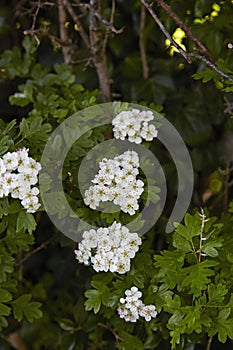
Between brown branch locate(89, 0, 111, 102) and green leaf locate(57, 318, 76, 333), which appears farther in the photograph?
green leaf locate(57, 318, 76, 333)

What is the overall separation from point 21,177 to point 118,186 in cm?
18

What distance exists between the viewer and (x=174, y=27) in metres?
1.48

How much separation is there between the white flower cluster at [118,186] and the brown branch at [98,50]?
38cm

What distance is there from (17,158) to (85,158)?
17 cm

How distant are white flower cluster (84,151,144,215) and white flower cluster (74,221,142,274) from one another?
0.04m

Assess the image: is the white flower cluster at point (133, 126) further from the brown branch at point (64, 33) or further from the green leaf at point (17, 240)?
the brown branch at point (64, 33)

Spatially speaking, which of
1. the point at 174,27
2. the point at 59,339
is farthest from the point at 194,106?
the point at 59,339

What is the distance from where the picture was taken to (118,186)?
116 centimetres

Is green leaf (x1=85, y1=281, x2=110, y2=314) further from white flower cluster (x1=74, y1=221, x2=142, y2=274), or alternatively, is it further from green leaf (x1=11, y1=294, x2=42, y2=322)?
green leaf (x1=11, y1=294, x2=42, y2=322)

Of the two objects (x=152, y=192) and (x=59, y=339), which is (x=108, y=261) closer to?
(x=152, y=192)

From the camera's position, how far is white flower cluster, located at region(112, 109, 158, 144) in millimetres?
1254

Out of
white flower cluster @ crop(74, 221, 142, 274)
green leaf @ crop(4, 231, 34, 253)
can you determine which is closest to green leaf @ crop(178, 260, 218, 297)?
white flower cluster @ crop(74, 221, 142, 274)

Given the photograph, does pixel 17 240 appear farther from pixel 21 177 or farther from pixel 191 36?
pixel 191 36

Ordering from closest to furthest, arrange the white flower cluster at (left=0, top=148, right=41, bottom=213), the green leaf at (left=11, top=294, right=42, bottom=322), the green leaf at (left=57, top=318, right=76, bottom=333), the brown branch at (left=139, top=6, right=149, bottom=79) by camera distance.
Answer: the white flower cluster at (left=0, top=148, right=41, bottom=213)
the green leaf at (left=11, top=294, right=42, bottom=322)
the green leaf at (left=57, top=318, right=76, bottom=333)
the brown branch at (left=139, top=6, right=149, bottom=79)
